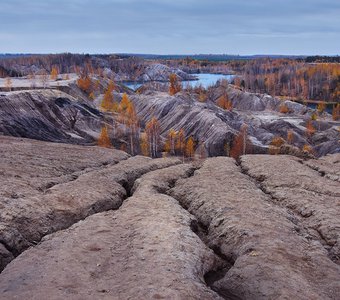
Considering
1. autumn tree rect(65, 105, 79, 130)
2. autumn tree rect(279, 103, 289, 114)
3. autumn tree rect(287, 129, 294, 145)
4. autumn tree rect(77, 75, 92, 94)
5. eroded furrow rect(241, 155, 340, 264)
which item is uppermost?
autumn tree rect(77, 75, 92, 94)

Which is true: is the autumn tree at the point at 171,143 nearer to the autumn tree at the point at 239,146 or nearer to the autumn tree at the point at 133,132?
the autumn tree at the point at 133,132

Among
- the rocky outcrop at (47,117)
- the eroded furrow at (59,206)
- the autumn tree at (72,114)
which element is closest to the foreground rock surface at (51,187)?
the eroded furrow at (59,206)

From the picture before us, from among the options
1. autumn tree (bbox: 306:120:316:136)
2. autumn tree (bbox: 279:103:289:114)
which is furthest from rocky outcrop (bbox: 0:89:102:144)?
autumn tree (bbox: 279:103:289:114)

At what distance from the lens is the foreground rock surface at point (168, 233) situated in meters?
15.6

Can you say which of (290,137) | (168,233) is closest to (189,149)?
(290,137)

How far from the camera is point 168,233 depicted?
2045 centimetres

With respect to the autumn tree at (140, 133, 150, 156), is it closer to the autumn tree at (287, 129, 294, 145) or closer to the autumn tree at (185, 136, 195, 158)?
the autumn tree at (185, 136, 195, 158)

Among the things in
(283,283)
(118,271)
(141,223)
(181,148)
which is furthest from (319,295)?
(181,148)

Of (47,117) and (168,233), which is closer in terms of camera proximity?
(168,233)

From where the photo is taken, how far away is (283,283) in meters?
15.8

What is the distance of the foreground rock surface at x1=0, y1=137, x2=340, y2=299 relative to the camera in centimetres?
1562

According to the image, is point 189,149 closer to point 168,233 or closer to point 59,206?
point 59,206

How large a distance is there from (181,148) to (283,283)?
264 ft

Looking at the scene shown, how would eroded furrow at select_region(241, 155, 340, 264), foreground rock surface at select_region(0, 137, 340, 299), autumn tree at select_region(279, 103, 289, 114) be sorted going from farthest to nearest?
autumn tree at select_region(279, 103, 289, 114), eroded furrow at select_region(241, 155, 340, 264), foreground rock surface at select_region(0, 137, 340, 299)
